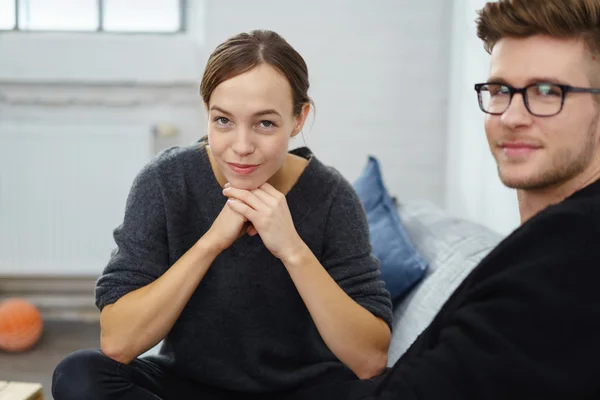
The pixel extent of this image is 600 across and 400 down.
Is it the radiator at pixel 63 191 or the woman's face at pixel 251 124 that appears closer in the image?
the woman's face at pixel 251 124

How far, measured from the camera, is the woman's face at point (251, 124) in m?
1.44

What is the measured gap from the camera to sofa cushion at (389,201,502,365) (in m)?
1.85

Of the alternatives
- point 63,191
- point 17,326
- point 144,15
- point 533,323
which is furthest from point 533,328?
point 144,15

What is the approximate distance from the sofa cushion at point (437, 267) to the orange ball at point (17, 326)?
5.51ft

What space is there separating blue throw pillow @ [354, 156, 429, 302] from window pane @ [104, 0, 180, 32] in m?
1.63

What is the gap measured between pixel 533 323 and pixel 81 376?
0.89 meters

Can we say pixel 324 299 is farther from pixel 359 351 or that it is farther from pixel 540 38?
pixel 540 38

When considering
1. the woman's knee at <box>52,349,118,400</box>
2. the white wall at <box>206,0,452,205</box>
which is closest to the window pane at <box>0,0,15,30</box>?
the white wall at <box>206,0,452,205</box>

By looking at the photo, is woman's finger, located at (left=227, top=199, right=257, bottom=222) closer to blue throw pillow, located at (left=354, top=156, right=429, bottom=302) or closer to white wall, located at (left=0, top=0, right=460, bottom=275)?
blue throw pillow, located at (left=354, top=156, right=429, bottom=302)

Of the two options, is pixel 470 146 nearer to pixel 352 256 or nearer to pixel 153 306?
pixel 352 256

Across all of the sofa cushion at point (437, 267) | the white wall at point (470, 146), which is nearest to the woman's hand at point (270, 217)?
the sofa cushion at point (437, 267)

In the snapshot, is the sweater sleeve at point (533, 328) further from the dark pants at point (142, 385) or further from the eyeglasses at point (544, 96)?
the dark pants at point (142, 385)

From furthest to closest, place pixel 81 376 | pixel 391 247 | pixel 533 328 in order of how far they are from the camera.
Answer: pixel 391 247, pixel 81 376, pixel 533 328

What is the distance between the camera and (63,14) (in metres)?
3.60
